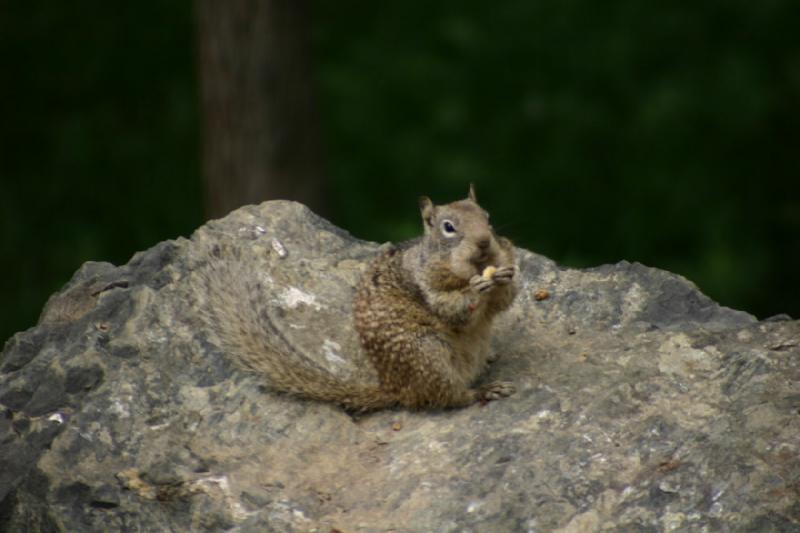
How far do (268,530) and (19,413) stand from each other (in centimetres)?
85

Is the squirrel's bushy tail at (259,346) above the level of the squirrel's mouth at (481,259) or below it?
below

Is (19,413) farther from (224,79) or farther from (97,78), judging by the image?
(97,78)

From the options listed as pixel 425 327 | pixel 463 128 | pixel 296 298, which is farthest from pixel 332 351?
pixel 463 128

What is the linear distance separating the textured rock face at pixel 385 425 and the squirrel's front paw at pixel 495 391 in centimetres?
4

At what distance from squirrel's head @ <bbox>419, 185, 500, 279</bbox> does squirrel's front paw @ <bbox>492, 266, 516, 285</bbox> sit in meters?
0.10

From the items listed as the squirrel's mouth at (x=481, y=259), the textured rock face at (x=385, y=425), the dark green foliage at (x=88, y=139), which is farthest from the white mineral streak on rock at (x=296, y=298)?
the dark green foliage at (x=88, y=139)

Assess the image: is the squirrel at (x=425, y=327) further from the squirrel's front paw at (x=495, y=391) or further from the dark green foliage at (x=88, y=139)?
the dark green foliage at (x=88, y=139)

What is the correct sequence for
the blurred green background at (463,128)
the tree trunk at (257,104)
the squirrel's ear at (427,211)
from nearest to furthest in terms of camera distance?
the squirrel's ear at (427,211) → the tree trunk at (257,104) → the blurred green background at (463,128)

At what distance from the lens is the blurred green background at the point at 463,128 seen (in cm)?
721

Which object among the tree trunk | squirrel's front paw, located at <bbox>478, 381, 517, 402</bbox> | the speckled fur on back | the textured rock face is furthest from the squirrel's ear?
the tree trunk

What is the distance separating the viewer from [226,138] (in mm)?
6531

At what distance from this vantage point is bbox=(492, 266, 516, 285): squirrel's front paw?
4129 millimetres

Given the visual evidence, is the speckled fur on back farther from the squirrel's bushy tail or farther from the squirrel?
the squirrel's bushy tail

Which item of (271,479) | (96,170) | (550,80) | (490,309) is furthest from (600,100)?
(271,479)
